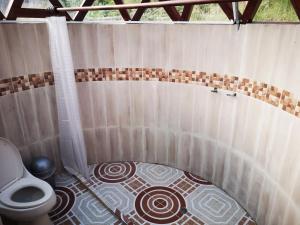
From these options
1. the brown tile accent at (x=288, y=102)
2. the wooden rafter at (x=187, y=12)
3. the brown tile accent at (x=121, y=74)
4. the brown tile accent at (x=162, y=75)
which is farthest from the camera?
the brown tile accent at (x=121, y=74)

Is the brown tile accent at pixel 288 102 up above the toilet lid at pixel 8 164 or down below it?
above

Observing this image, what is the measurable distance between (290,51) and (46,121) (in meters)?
2.34

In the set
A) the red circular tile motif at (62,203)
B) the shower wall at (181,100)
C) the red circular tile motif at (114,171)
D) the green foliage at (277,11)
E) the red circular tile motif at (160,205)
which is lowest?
the red circular tile motif at (160,205)

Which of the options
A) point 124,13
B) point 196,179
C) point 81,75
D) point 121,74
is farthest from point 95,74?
point 196,179

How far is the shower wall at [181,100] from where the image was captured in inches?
72.7

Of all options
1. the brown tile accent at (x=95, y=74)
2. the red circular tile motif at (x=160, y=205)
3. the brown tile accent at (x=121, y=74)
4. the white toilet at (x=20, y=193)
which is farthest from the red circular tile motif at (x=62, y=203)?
the brown tile accent at (x=121, y=74)

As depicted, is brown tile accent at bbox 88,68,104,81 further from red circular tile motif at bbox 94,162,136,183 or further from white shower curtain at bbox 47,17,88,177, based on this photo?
red circular tile motif at bbox 94,162,136,183

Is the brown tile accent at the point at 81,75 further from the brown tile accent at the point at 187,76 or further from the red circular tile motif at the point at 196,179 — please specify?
the red circular tile motif at the point at 196,179

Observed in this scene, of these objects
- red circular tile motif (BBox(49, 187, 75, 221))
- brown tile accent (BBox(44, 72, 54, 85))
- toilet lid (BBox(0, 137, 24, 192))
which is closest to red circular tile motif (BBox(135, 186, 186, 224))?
red circular tile motif (BBox(49, 187, 75, 221))

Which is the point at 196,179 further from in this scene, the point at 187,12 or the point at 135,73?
the point at 187,12

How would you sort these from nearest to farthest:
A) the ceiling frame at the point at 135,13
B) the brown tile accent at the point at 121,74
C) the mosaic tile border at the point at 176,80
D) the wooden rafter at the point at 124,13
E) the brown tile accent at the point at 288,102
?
the brown tile accent at the point at 288,102 < the mosaic tile border at the point at 176,80 < the ceiling frame at the point at 135,13 < the wooden rafter at the point at 124,13 < the brown tile accent at the point at 121,74

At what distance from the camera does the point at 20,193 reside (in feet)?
7.00

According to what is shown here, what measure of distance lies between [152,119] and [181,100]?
1.46 ft

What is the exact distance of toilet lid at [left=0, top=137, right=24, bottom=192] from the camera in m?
2.14
